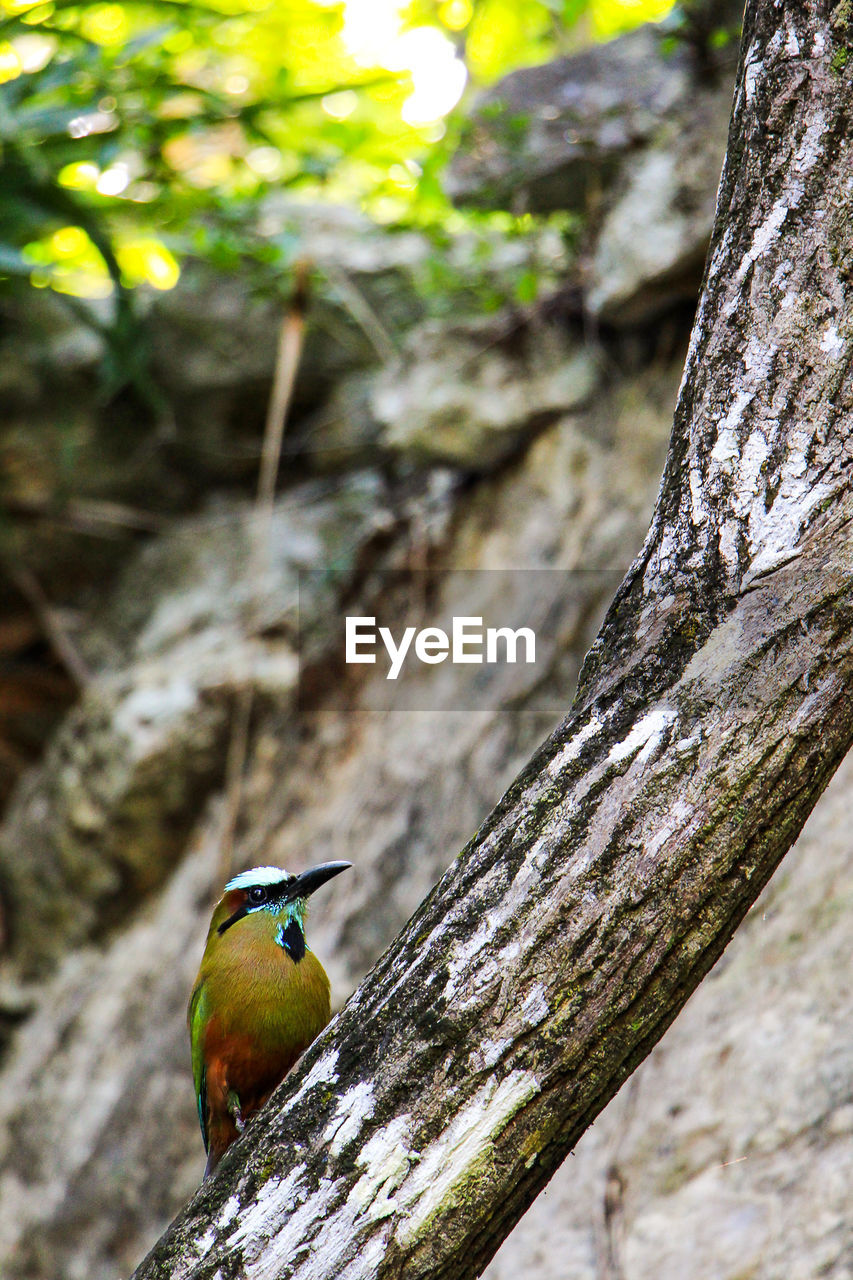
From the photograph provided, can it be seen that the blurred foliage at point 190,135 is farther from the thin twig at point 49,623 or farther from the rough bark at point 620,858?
the rough bark at point 620,858

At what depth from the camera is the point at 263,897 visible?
2.82 metres

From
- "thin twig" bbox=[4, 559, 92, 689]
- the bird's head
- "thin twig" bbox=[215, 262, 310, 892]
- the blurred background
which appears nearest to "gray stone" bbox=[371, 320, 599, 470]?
the blurred background

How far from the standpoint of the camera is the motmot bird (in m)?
2.50

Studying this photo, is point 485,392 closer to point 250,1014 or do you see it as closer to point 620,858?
point 250,1014

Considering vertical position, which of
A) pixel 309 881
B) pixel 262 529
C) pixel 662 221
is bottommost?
pixel 309 881

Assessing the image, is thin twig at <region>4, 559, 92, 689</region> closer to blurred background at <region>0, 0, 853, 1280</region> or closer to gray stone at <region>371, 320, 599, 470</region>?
blurred background at <region>0, 0, 853, 1280</region>

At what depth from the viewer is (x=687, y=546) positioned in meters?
1.61

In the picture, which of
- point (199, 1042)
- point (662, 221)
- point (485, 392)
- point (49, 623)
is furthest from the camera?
point (49, 623)

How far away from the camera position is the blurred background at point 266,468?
14.2 feet

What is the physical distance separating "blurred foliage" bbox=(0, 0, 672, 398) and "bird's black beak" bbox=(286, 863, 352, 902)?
2.68m

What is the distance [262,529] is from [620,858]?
3.38 meters

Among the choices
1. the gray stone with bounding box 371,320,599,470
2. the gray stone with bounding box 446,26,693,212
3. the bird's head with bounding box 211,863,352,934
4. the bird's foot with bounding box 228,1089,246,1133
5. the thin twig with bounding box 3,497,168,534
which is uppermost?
the gray stone with bounding box 446,26,693,212

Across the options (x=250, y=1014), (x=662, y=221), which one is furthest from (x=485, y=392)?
(x=250, y=1014)

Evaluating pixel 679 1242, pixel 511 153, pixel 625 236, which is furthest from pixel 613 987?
pixel 511 153
